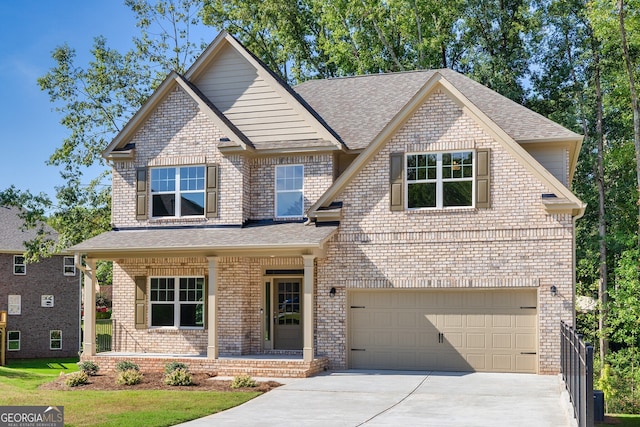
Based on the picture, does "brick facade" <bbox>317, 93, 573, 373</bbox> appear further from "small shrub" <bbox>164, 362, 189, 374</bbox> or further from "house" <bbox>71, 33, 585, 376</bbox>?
"small shrub" <bbox>164, 362, 189, 374</bbox>

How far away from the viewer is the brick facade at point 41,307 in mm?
38219

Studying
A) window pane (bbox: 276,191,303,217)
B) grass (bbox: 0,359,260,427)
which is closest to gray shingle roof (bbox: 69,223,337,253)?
window pane (bbox: 276,191,303,217)

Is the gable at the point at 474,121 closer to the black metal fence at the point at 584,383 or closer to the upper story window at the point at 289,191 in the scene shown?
the upper story window at the point at 289,191

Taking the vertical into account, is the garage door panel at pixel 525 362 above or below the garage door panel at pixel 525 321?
below

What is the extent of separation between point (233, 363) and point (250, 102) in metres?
8.02

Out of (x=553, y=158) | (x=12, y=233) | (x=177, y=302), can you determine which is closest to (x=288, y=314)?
(x=177, y=302)

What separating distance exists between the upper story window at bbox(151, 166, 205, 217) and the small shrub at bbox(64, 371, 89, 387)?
19.3 ft

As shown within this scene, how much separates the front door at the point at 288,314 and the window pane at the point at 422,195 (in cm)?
429

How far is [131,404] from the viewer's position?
1510 cm

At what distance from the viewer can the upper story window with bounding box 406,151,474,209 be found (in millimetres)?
19938

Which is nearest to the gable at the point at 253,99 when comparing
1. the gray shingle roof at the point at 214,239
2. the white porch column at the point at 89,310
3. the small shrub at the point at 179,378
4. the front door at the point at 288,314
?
the gray shingle roof at the point at 214,239

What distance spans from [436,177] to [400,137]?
4.78 ft

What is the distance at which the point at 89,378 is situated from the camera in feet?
63.8

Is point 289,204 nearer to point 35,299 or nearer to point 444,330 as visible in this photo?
point 444,330
